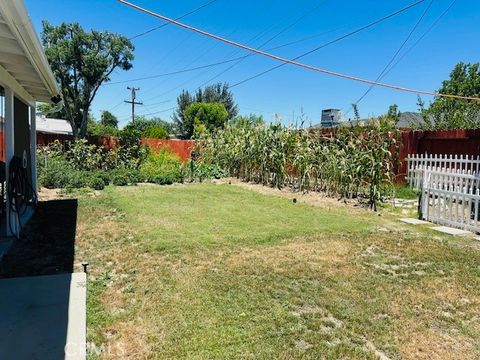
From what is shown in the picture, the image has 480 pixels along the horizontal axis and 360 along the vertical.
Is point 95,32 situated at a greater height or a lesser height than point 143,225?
greater

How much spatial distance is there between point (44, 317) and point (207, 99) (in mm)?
35333

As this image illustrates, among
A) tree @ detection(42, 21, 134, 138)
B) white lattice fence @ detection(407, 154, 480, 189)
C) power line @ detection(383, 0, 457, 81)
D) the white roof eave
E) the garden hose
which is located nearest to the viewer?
the white roof eave

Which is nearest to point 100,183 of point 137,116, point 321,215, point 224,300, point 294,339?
point 321,215

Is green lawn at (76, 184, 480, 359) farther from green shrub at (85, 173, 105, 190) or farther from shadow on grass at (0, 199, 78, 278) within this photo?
green shrub at (85, 173, 105, 190)

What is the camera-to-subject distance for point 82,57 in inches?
605

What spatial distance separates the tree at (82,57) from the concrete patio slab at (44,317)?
13092 millimetres

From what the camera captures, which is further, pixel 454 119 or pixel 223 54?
pixel 223 54

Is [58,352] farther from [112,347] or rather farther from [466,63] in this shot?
[466,63]

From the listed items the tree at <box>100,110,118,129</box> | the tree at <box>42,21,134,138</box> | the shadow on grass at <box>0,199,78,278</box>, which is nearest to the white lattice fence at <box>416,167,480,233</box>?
the shadow on grass at <box>0,199,78,278</box>

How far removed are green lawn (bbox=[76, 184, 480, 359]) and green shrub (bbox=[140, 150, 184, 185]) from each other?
6086 millimetres

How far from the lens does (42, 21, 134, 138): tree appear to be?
49.8 ft

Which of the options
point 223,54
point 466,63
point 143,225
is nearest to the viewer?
point 143,225

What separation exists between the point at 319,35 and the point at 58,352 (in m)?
14.0

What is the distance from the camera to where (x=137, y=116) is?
3891cm
